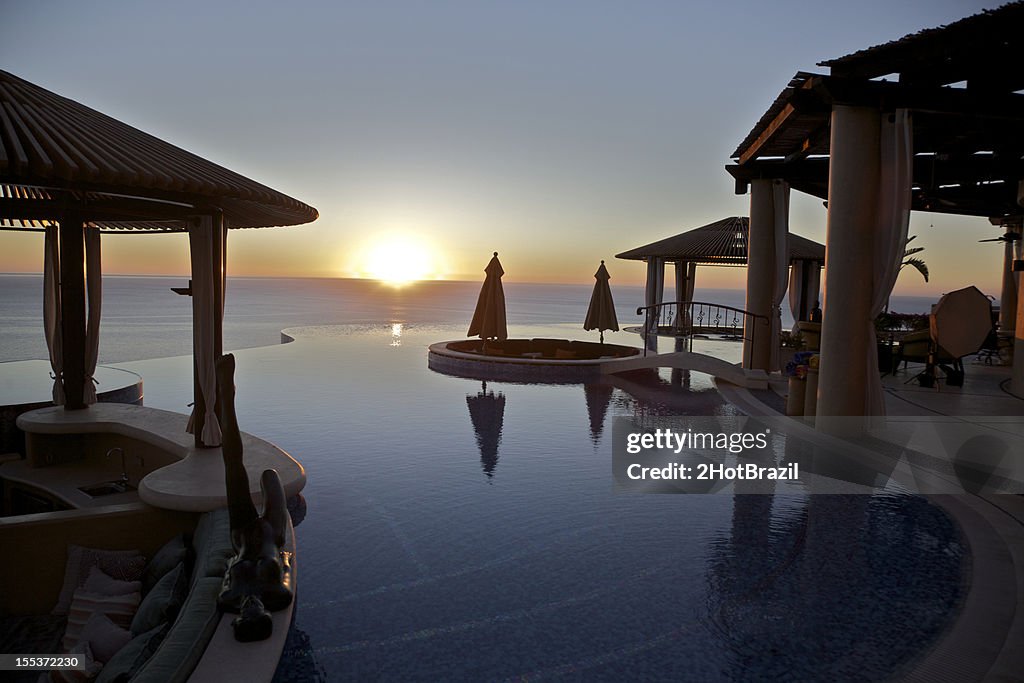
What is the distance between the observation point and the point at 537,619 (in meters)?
4.02

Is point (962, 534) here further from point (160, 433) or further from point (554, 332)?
point (554, 332)

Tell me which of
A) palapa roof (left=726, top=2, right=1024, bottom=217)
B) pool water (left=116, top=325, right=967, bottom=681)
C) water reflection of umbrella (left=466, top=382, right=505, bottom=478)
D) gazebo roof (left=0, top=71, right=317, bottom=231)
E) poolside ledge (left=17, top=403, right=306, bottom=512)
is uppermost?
palapa roof (left=726, top=2, right=1024, bottom=217)

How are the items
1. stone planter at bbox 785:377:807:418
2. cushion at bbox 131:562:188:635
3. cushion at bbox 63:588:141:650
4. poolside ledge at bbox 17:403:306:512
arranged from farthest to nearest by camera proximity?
1. stone planter at bbox 785:377:807:418
2. poolside ledge at bbox 17:403:306:512
3. cushion at bbox 63:588:141:650
4. cushion at bbox 131:562:188:635

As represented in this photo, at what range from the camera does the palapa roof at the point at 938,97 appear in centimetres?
698

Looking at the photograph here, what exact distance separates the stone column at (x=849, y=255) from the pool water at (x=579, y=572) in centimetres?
197

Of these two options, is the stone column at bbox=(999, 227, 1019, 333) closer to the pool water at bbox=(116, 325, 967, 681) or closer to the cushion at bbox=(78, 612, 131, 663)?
the pool water at bbox=(116, 325, 967, 681)

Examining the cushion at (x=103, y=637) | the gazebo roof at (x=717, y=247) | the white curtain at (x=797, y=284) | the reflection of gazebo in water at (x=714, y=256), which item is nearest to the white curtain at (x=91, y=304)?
the cushion at (x=103, y=637)

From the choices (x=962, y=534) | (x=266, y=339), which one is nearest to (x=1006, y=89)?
(x=962, y=534)

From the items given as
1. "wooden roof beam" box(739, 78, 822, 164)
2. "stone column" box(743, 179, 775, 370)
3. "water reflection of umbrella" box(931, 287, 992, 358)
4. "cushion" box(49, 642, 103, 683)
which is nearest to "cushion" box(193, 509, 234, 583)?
"cushion" box(49, 642, 103, 683)

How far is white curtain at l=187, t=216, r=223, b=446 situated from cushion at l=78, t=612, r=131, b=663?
228 cm

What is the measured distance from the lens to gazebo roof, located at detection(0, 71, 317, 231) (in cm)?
456

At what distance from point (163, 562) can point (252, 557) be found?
160 centimetres

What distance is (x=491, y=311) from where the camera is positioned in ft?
52.0

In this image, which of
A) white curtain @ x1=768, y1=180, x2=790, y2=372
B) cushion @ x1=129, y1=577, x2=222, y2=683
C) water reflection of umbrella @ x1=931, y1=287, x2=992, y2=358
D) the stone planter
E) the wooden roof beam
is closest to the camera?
cushion @ x1=129, y1=577, x2=222, y2=683
